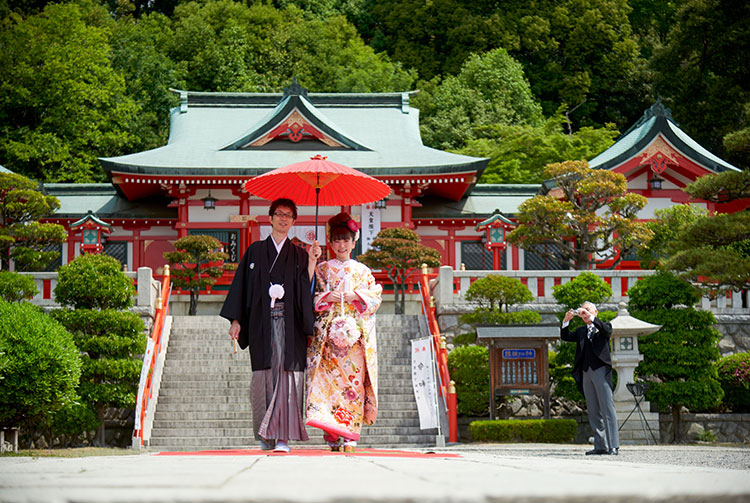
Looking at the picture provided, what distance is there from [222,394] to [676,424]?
7.16m

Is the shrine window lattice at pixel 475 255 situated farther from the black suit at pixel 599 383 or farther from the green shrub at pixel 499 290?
the black suit at pixel 599 383

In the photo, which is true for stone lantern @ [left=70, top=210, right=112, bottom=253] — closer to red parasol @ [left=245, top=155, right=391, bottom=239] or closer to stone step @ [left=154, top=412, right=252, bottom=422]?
stone step @ [left=154, top=412, right=252, bottom=422]

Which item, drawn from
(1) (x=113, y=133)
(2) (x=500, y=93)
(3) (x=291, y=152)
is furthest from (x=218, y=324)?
(2) (x=500, y=93)

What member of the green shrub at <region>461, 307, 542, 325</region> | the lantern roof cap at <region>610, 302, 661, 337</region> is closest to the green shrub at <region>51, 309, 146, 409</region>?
the green shrub at <region>461, 307, 542, 325</region>

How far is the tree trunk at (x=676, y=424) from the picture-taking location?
13.9 metres

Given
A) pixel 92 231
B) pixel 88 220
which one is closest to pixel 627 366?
pixel 88 220

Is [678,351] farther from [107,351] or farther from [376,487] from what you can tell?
[376,487]

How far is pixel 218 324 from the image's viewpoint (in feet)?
54.1

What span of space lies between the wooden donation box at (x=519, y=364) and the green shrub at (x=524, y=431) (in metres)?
0.33

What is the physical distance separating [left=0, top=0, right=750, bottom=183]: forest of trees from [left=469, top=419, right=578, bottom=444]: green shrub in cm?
1696

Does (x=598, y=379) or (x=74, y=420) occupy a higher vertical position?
(x=598, y=379)

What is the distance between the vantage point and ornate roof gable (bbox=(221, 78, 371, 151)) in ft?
75.2

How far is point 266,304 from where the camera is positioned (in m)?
6.91

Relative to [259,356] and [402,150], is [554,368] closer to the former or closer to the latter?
[259,356]
